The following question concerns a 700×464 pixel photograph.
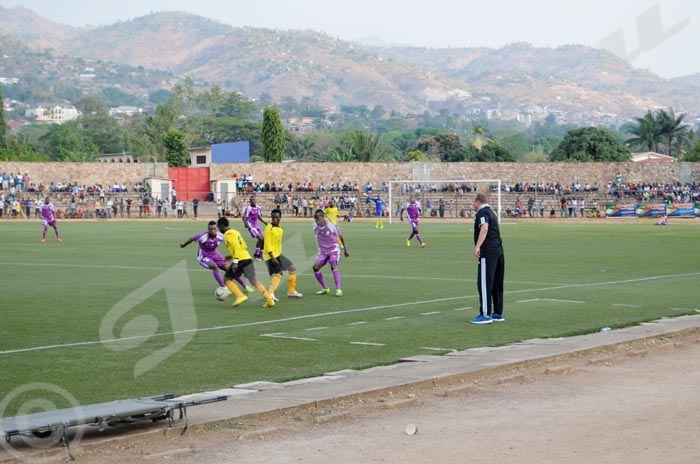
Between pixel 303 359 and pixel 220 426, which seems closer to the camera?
pixel 220 426

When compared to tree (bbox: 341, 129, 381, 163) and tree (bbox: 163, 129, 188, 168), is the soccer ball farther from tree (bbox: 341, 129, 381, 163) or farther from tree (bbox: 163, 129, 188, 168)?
tree (bbox: 341, 129, 381, 163)

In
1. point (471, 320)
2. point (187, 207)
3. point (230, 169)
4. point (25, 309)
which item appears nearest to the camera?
point (471, 320)

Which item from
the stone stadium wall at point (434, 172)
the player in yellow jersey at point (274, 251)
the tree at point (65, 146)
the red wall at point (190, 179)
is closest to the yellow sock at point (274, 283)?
the player in yellow jersey at point (274, 251)

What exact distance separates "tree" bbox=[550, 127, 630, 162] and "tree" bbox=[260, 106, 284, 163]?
34.0 meters

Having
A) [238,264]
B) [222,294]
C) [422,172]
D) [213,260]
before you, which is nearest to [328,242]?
[213,260]

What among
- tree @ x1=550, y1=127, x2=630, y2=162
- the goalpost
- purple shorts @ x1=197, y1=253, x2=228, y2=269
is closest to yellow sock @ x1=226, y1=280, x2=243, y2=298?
purple shorts @ x1=197, y1=253, x2=228, y2=269

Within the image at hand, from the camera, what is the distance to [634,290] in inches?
839

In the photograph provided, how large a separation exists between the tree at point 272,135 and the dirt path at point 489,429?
91.8m

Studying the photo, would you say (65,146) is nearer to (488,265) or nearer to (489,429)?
(488,265)

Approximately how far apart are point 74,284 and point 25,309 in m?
5.06

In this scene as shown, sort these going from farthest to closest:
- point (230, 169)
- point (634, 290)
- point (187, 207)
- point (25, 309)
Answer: point (230, 169), point (187, 207), point (634, 290), point (25, 309)

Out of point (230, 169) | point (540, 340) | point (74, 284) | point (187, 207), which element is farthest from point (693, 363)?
point (230, 169)

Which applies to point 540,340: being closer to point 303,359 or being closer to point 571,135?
point 303,359

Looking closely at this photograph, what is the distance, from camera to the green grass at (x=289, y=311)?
39.3ft
